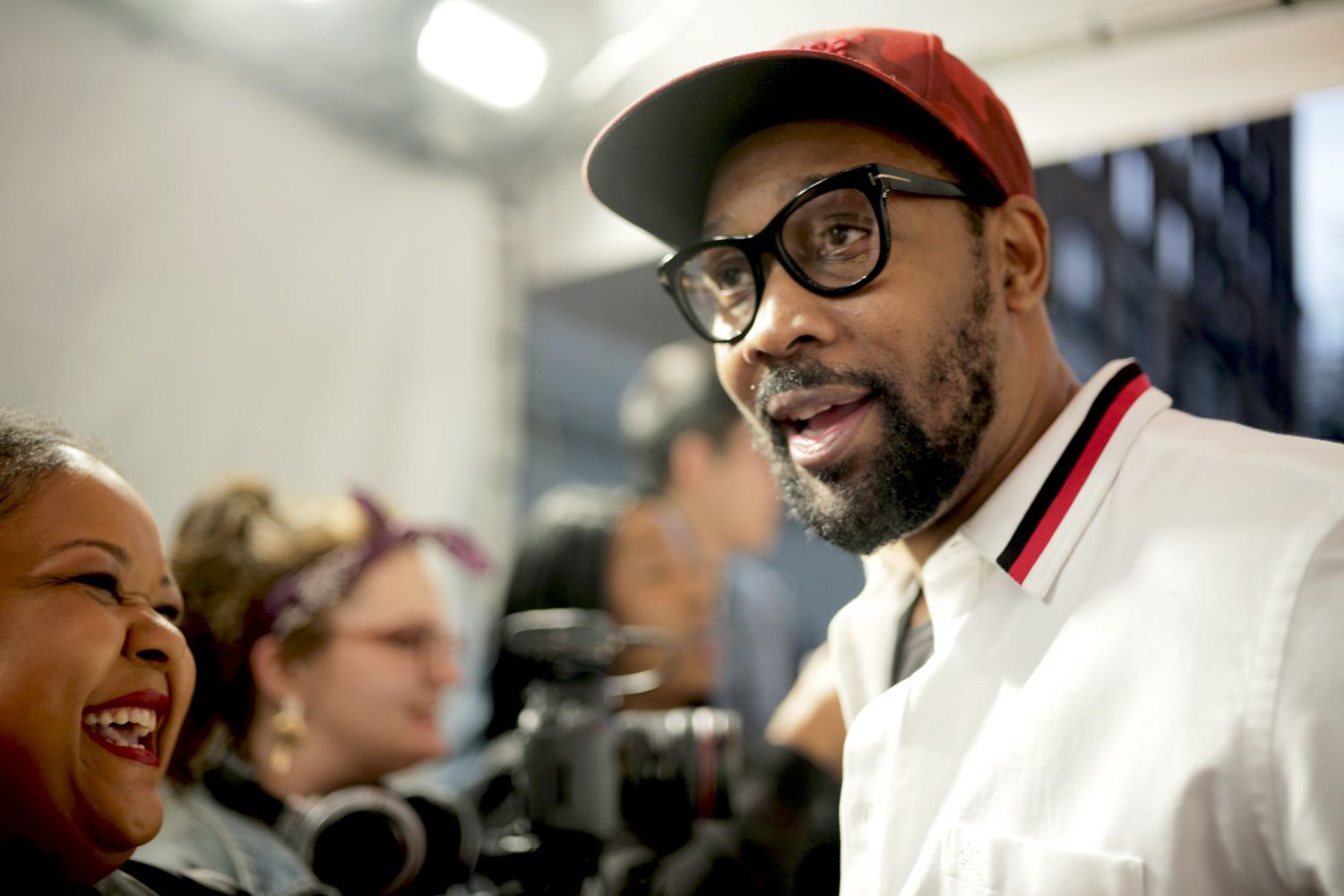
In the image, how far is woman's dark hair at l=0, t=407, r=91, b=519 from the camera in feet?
2.66

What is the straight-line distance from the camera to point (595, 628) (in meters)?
1.56

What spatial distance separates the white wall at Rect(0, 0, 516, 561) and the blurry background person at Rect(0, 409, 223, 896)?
Answer: 20cm

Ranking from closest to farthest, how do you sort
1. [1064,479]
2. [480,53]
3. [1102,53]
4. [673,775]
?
[1064,479], [673,775], [1102,53], [480,53]

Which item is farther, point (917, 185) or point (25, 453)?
point (917, 185)

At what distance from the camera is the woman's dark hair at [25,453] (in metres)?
0.81

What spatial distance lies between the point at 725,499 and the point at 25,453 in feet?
5.40

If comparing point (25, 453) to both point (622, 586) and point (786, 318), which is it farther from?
point (622, 586)

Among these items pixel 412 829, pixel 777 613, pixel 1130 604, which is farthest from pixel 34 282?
pixel 777 613

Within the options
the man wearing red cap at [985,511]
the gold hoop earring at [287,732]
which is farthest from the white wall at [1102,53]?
the gold hoop earring at [287,732]

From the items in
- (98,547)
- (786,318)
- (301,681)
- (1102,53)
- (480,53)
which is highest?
(480,53)

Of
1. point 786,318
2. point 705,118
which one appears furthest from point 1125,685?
point 705,118

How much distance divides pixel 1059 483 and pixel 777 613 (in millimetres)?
1669

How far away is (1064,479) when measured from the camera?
3.19 feet

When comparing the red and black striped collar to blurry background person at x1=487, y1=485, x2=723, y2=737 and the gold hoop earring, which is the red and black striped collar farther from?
blurry background person at x1=487, y1=485, x2=723, y2=737
